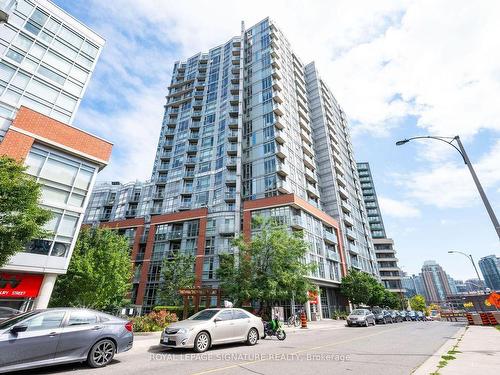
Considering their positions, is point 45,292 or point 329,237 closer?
point 45,292

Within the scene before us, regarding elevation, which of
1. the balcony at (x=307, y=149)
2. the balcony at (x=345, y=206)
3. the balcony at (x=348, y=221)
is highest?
the balcony at (x=307, y=149)

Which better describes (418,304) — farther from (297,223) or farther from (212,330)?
(212,330)

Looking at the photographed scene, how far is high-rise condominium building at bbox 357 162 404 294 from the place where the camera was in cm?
8194

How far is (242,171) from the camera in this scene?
46.1 m

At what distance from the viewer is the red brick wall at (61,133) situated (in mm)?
18016

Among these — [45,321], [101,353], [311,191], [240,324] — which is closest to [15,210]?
[45,321]

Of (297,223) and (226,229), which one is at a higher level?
(226,229)

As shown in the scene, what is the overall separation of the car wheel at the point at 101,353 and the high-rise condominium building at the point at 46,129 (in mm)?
10014

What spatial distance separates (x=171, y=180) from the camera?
51625mm

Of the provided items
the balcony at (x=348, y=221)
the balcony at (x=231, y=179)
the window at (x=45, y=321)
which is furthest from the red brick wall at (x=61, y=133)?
the balcony at (x=348, y=221)

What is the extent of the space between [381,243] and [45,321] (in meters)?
96.3

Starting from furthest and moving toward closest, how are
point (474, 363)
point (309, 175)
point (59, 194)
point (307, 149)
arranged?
point (307, 149) < point (309, 175) < point (59, 194) < point (474, 363)

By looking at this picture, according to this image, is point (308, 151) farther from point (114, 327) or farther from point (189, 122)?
point (114, 327)

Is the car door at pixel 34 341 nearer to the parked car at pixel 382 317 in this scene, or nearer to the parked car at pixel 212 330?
the parked car at pixel 212 330
